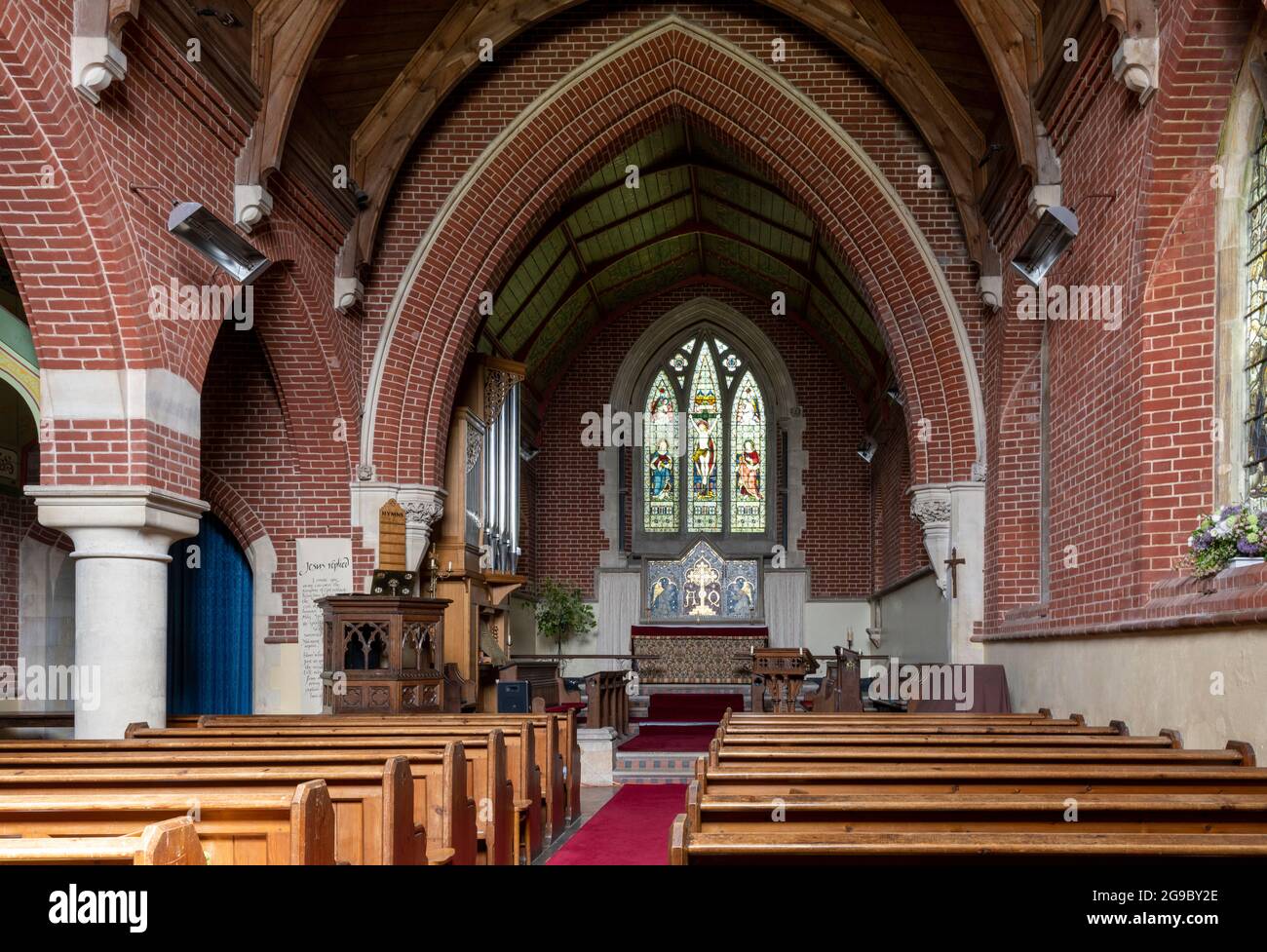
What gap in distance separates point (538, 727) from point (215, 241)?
11.8 ft

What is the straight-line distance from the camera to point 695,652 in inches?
741

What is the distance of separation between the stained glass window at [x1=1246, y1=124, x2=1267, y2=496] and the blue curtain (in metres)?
8.65

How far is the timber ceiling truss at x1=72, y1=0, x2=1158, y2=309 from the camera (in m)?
8.82

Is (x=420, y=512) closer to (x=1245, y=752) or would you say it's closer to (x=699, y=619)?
(x=1245, y=752)

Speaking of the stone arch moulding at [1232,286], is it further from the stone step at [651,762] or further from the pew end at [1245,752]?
the stone step at [651,762]

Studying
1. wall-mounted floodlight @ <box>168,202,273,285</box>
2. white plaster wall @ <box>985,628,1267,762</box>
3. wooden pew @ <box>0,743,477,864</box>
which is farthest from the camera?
wall-mounted floodlight @ <box>168,202,273,285</box>

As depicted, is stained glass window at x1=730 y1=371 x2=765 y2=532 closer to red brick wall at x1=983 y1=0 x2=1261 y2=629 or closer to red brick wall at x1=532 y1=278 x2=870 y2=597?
red brick wall at x1=532 y1=278 x2=870 y2=597

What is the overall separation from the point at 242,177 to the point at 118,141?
1800mm

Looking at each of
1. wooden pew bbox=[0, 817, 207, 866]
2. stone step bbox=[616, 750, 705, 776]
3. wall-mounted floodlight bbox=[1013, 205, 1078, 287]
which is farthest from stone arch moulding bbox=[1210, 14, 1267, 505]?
wooden pew bbox=[0, 817, 207, 866]

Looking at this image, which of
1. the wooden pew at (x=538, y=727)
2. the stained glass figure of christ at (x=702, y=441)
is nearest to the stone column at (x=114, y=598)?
the wooden pew at (x=538, y=727)

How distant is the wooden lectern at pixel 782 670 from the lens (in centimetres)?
1188

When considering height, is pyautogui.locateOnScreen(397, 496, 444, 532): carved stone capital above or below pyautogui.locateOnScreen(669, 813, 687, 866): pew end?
above

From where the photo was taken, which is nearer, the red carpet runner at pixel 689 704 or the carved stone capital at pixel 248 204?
the carved stone capital at pixel 248 204

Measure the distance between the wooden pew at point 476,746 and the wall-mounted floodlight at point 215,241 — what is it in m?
2.95
